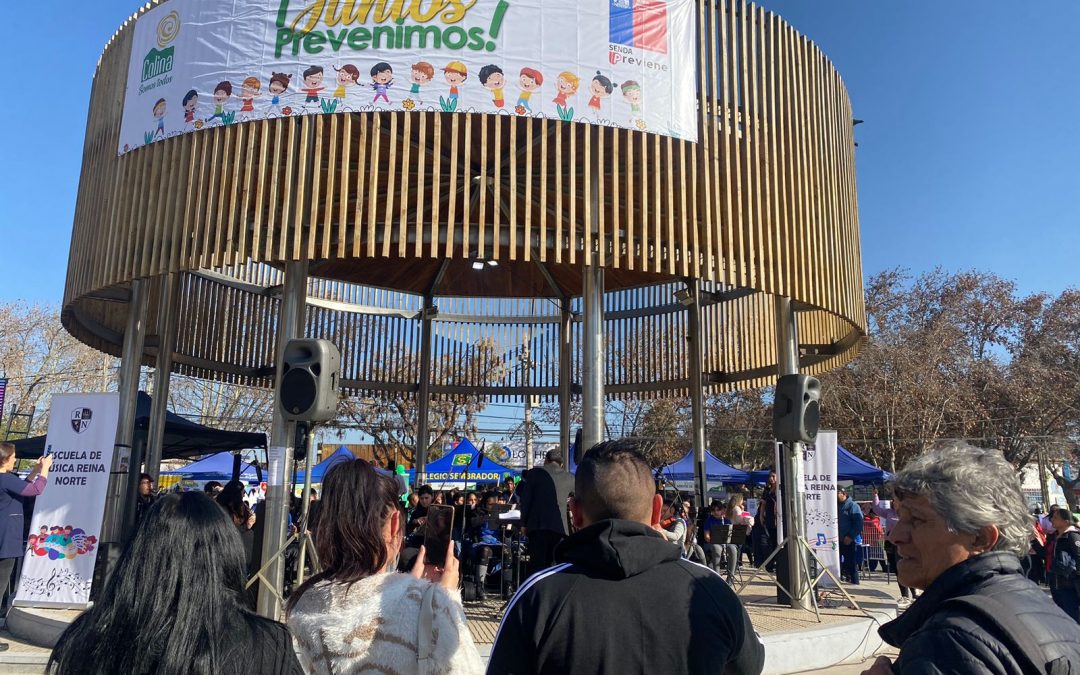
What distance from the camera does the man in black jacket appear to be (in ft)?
22.1

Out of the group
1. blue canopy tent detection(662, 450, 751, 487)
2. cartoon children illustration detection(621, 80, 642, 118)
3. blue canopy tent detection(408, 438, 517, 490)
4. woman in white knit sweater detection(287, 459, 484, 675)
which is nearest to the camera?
woman in white knit sweater detection(287, 459, 484, 675)

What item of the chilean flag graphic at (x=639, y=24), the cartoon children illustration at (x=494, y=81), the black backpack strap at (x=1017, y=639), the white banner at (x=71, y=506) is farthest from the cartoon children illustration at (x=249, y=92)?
the black backpack strap at (x=1017, y=639)

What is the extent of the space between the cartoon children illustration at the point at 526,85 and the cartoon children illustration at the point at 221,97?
3166 millimetres

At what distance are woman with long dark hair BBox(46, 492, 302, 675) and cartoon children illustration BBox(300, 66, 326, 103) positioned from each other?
7.48 m

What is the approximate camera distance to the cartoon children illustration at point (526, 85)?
8562 mm

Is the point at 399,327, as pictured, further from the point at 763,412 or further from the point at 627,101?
the point at 763,412

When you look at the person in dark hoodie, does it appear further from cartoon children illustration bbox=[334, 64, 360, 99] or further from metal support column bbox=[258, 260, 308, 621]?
cartoon children illustration bbox=[334, 64, 360, 99]

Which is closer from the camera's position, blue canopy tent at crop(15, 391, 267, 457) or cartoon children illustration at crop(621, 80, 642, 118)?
cartoon children illustration at crop(621, 80, 642, 118)

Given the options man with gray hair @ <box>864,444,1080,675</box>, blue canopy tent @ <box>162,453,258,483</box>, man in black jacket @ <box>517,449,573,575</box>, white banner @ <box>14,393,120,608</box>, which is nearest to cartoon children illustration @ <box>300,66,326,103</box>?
white banner @ <box>14,393,120,608</box>

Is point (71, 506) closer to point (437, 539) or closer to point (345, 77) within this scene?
point (345, 77)

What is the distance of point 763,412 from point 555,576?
110ft

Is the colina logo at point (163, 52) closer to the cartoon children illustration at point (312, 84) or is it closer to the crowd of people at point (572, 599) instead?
the cartoon children illustration at point (312, 84)

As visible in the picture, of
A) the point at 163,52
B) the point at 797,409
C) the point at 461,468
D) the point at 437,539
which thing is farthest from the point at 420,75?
the point at 461,468

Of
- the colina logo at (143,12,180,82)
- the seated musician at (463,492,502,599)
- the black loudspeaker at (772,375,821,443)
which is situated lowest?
the seated musician at (463,492,502,599)
